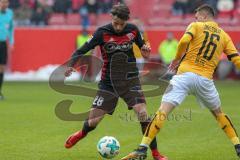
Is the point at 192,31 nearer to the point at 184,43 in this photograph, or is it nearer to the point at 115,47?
the point at 184,43

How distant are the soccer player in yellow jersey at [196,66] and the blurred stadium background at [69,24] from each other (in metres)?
17.1

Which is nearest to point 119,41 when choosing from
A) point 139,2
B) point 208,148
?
point 208,148

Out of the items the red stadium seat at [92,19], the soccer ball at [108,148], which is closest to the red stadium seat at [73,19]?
the red stadium seat at [92,19]

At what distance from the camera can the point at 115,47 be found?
963 cm

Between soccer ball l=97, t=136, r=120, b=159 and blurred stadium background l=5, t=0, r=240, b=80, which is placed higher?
soccer ball l=97, t=136, r=120, b=159

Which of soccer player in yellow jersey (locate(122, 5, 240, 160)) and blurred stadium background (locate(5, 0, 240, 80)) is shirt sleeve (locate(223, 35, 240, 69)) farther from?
blurred stadium background (locate(5, 0, 240, 80))

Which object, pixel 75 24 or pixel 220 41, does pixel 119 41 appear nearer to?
pixel 220 41

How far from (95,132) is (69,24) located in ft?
53.9

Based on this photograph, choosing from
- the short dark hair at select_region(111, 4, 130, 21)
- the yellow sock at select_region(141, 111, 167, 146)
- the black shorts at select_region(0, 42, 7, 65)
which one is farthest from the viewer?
the black shorts at select_region(0, 42, 7, 65)

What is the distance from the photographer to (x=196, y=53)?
370 inches

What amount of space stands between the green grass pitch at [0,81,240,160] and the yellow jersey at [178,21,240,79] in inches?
52.2

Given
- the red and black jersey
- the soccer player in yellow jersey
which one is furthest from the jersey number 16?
the red and black jersey

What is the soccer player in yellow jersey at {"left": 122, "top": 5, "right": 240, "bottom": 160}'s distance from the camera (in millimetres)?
9211

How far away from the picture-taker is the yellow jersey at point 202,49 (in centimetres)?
936
